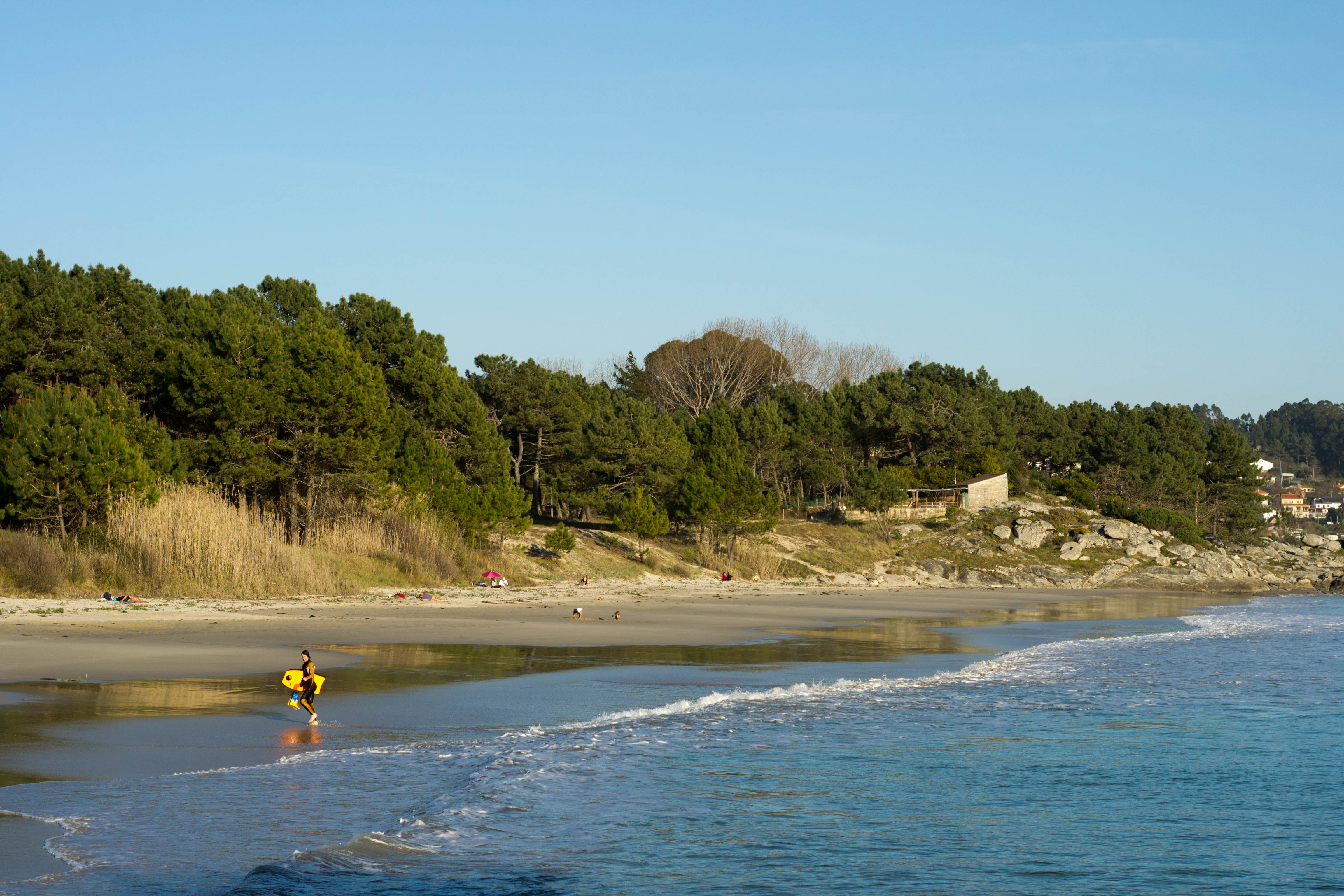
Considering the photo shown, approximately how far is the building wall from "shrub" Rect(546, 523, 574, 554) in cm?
3788

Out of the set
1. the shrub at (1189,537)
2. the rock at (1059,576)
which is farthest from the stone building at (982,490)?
the shrub at (1189,537)

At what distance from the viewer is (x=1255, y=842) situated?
8.17 metres

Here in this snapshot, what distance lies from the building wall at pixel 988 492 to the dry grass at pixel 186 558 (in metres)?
48.7

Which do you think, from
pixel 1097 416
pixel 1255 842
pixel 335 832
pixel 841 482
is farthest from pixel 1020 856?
pixel 1097 416

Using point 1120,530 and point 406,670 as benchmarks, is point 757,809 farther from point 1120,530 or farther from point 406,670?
point 1120,530

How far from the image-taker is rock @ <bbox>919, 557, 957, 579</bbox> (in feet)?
191

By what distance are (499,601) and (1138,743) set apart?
20072mm

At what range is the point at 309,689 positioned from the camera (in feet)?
35.8

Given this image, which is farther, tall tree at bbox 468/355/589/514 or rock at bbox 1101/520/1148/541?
rock at bbox 1101/520/1148/541

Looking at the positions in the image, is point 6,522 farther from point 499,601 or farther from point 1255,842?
point 1255,842

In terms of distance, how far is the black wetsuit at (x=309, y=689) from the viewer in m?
10.9

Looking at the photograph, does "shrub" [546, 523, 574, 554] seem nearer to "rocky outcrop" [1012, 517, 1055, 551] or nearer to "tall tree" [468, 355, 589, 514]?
"tall tree" [468, 355, 589, 514]

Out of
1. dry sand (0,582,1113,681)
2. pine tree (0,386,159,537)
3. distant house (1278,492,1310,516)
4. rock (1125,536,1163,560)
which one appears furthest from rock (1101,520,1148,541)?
distant house (1278,492,1310,516)

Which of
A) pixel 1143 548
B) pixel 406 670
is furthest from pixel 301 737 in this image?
pixel 1143 548
